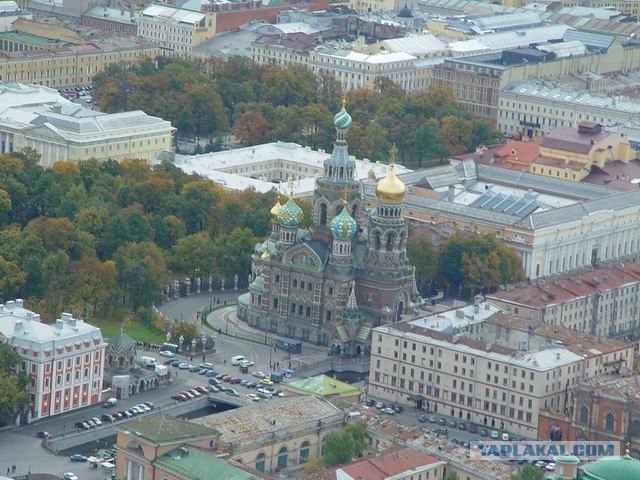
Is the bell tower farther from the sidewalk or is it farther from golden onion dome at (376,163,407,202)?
the sidewalk

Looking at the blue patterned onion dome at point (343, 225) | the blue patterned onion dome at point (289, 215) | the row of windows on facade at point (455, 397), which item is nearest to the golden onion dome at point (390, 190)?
the blue patterned onion dome at point (343, 225)

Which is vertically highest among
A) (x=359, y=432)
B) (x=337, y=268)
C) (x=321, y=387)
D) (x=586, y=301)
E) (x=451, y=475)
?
(x=337, y=268)

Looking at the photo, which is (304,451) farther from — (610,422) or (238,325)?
(238,325)

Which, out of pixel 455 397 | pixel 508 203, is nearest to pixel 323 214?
pixel 455 397

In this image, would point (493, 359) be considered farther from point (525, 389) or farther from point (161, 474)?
point (161, 474)

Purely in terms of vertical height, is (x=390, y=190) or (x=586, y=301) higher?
(x=390, y=190)

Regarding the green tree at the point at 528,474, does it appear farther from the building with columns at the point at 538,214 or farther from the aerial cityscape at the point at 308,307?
the building with columns at the point at 538,214
